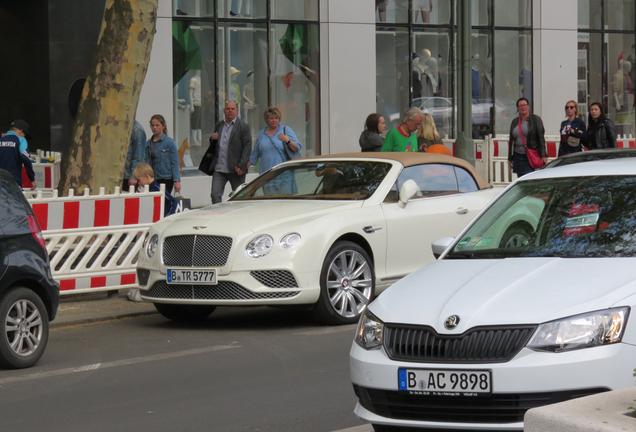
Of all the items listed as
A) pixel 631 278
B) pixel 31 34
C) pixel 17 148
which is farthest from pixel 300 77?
pixel 631 278

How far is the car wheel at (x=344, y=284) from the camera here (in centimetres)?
864

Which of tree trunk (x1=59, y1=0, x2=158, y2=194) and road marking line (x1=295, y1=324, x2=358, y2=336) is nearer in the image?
road marking line (x1=295, y1=324, x2=358, y2=336)

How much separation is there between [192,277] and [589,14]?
2127cm

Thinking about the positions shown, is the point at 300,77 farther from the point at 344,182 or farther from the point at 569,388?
the point at 569,388

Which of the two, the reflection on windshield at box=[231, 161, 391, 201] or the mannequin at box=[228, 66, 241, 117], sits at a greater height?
the mannequin at box=[228, 66, 241, 117]

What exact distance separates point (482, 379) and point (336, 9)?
1903 centimetres

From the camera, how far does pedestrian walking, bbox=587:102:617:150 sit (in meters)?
16.7

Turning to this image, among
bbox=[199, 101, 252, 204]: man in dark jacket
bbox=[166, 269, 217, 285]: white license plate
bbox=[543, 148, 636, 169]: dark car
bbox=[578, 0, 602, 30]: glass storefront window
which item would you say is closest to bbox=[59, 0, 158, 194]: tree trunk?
bbox=[199, 101, 252, 204]: man in dark jacket

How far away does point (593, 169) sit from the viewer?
5.60 metres

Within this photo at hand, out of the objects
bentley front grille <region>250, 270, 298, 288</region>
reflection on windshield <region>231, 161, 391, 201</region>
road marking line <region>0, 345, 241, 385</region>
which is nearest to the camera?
road marking line <region>0, 345, 241, 385</region>

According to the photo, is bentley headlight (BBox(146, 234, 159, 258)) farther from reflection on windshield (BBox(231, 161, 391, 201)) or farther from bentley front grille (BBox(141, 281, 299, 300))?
reflection on windshield (BBox(231, 161, 391, 201))

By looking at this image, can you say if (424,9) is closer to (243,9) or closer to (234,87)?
(243,9)

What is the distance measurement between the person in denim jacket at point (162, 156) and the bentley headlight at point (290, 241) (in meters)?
5.52

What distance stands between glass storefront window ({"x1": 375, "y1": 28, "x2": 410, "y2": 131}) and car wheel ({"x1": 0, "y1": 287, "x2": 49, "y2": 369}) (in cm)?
1668
